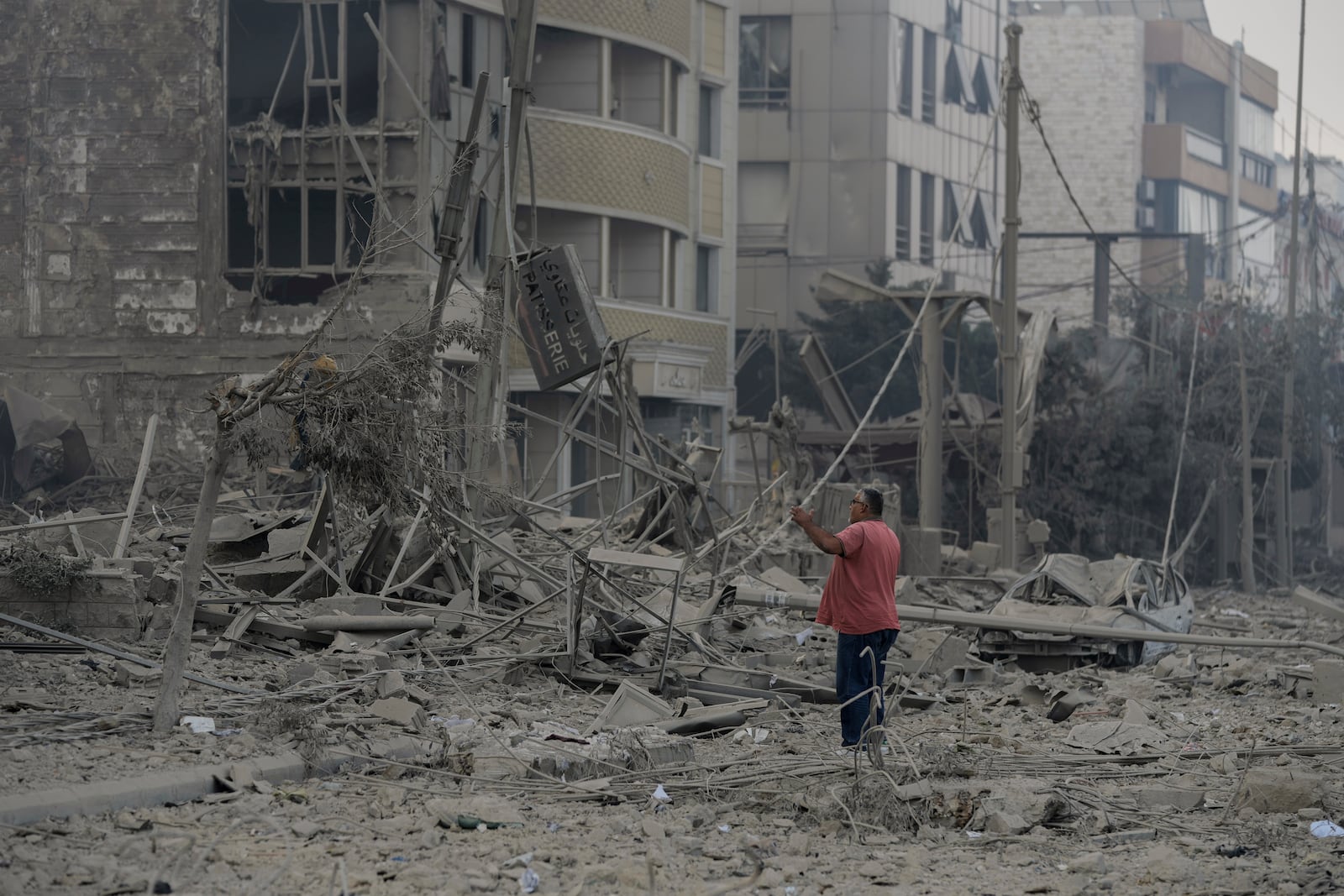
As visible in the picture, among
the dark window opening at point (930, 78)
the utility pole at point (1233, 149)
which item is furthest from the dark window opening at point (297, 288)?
the utility pole at point (1233, 149)

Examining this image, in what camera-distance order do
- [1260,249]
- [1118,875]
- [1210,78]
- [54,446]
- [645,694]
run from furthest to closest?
[1260,249]
[1210,78]
[54,446]
[645,694]
[1118,875]

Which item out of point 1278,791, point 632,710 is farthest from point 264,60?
point 1278,791

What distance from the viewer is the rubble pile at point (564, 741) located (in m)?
6.97

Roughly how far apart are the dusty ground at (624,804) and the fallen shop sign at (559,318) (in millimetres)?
3199

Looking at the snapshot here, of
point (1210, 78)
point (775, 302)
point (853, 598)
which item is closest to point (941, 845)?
point (853, 598)

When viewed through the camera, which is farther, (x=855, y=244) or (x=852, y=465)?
(x=855, y=244)

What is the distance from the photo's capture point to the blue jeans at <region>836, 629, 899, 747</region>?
9.94 metres

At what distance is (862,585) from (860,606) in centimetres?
13

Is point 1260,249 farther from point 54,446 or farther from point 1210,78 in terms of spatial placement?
point 54,446

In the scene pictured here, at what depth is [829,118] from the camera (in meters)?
47.6

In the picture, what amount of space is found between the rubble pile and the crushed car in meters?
0.18

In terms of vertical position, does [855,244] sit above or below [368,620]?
above

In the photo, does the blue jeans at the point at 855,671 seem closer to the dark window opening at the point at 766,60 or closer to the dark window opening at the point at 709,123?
the dark window opening at the point at 709,123

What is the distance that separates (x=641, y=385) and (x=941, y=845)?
80.8 feet
